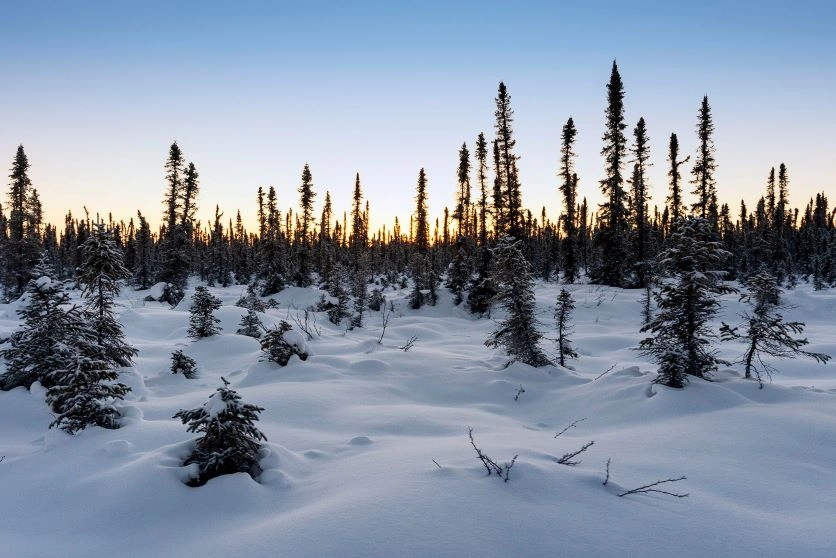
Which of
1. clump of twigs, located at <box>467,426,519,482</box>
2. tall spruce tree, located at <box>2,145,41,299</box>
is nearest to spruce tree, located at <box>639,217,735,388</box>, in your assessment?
clump of twigs, located at <box>467,426,519,482</box>

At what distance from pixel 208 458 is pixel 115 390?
123 inches

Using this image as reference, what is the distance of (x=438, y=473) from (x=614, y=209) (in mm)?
26109

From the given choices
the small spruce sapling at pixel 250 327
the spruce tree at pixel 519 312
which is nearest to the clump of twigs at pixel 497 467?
the spruce tree at pixel 519 312

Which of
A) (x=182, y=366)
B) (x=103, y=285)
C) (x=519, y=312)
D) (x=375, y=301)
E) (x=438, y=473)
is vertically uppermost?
(x=103, y=285)

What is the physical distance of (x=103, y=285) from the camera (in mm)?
10195

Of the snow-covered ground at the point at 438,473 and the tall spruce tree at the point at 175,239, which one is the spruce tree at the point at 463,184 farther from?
the snow-covered ground at the point at 438,473

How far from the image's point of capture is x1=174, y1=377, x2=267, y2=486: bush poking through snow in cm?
465

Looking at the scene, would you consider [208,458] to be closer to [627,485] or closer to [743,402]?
[627,485]

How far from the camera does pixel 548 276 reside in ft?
109

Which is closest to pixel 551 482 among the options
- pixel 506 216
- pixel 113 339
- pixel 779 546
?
pixel 779 546

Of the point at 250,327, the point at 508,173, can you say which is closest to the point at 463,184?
the point at 508,173

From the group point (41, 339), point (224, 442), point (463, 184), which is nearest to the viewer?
point (224, 442)

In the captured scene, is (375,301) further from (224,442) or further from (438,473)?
(438,473)

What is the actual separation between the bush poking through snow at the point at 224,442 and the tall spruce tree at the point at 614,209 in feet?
82.2
